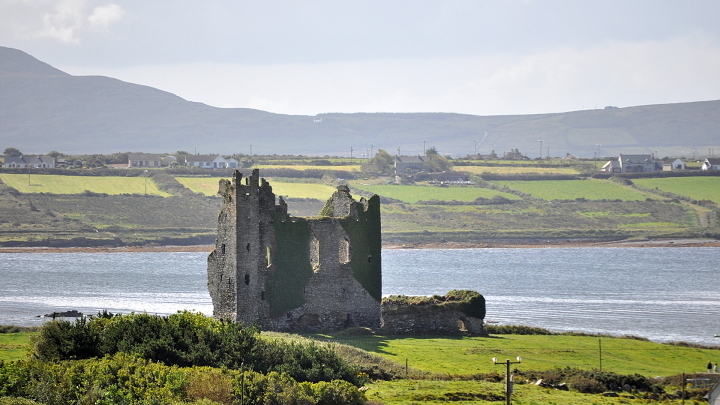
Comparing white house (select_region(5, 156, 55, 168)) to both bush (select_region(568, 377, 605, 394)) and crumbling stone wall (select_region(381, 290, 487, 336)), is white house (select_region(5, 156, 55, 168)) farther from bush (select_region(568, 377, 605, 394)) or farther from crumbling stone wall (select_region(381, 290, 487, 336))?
bush (select_region(568, 377, 605, 394))

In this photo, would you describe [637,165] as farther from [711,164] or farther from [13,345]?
[13,345]

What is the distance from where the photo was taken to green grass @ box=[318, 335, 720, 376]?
143ft

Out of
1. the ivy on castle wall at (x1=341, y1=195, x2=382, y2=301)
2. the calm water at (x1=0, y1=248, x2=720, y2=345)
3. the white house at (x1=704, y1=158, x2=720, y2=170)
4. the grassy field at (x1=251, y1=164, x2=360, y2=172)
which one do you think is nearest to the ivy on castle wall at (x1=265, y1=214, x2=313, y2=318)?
the ivy on castle wall at (x1=341, y1=195, x2=382, y2=301)

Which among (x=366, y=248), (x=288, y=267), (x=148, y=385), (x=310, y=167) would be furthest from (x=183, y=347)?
(x=310, y=167)

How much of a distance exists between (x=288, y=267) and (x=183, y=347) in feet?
50.4

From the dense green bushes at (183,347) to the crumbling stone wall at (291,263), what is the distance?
11.5 m

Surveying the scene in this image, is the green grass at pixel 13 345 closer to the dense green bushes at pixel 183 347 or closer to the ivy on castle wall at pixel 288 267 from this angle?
the dense green bushes at pixel 183 347

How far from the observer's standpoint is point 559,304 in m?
74.1

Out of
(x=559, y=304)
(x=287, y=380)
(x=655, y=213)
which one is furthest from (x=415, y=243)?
(x=287, y=380)

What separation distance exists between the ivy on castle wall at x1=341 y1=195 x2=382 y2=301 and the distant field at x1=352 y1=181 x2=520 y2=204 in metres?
95.5

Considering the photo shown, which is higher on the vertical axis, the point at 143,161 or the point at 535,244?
the point at 143,161

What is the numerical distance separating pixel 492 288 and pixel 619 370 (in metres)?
41.8

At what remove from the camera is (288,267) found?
52500mm

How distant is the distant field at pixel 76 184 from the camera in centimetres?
13738
